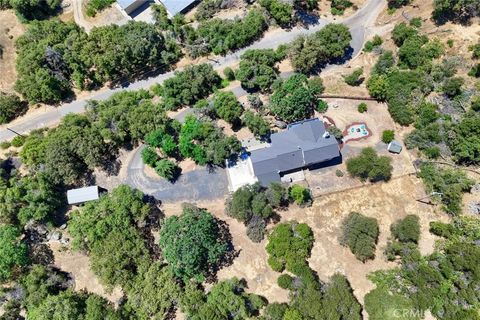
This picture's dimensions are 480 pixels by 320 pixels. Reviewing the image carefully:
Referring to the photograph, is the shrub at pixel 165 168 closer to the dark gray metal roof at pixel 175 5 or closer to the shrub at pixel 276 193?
the shrub at pixel 276 193

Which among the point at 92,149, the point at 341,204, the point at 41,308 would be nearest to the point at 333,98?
the point at 341,204

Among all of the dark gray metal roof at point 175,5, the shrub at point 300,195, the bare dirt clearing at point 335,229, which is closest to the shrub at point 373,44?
the bare dirt clearing at point 335,229

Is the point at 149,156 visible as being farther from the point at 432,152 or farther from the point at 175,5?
the point at 432,152

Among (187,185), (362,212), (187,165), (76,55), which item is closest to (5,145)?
(76,55)

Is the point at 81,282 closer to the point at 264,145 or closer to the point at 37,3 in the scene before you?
the point at 264,145

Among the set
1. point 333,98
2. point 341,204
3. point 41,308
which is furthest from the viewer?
point 333,98

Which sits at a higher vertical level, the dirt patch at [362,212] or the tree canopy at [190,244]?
the tree canopy at [190,244]
